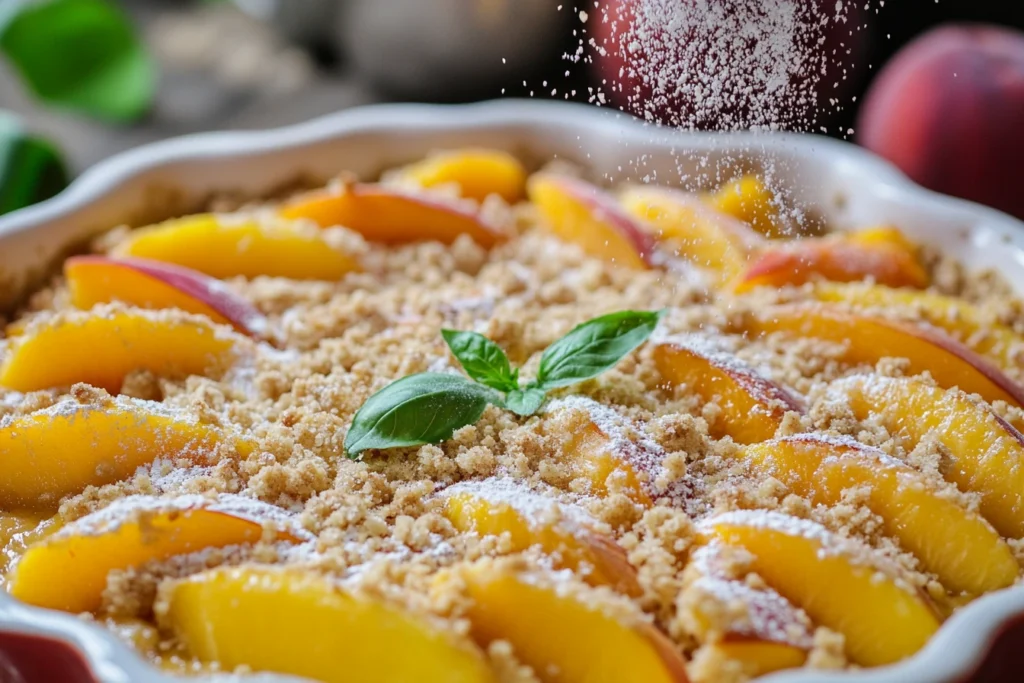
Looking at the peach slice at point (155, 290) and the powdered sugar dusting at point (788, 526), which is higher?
the peach slice at point (155, 290)

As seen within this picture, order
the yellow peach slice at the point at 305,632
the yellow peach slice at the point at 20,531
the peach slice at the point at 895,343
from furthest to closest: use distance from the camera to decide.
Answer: the peach slice at the point at 895,343
the yellow peach slice at the point at 20,531
the yellow peach slice at the point at 305,632

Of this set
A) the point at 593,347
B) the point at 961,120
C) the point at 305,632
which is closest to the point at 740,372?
the point at 593,347

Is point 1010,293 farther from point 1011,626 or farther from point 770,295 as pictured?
point 1011,626

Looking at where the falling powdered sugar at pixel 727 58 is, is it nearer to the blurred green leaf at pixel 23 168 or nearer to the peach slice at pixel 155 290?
the peach slice at pixel 155 290

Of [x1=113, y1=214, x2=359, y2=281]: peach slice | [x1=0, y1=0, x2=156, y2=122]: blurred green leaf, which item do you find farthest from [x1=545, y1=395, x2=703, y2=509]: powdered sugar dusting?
[x1=0, y1=0, x2=156, y2=122]: blurred green leaf

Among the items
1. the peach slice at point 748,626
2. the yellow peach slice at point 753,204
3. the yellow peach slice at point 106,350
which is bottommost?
the peach slice at point 748,626

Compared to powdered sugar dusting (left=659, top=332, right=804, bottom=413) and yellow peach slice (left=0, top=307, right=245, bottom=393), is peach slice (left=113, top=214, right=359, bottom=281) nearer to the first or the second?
yellow peach slice (left=0, top=307, right=245, bottom=393)

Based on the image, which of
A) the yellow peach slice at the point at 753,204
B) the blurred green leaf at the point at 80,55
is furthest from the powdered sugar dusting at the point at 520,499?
the blurred green leaf at the point at 80,55
